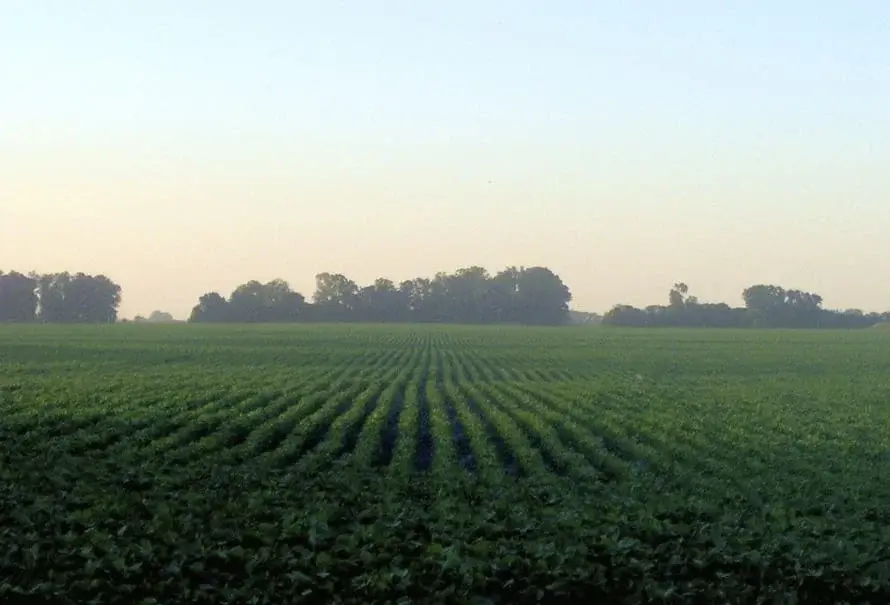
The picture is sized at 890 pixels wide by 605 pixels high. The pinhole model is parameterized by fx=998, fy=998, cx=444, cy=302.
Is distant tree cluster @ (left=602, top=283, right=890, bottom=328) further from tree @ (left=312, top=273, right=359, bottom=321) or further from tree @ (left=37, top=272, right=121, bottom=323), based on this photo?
tree @ (left=37, top=272, right=121, bottom=323)

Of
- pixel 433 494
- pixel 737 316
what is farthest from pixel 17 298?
pixel 433 494

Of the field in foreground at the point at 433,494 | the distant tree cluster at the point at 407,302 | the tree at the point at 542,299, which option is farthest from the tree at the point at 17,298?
the field in foreground at the point at 433,494

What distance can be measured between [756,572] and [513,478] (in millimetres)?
6400

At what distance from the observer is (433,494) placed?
1456cm

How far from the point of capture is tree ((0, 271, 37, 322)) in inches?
5856

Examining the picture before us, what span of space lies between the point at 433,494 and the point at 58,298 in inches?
6012

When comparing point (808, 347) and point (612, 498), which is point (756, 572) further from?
point (808, 347)

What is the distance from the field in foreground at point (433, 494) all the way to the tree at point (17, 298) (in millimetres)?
127066

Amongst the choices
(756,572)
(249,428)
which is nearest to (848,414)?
(249,428)

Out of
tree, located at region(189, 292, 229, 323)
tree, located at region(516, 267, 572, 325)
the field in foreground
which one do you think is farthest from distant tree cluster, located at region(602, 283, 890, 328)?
the field in foreground

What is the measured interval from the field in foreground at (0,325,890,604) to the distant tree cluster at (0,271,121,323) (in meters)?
128

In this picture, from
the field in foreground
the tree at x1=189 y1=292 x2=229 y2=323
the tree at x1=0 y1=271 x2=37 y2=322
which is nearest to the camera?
the field in foreground

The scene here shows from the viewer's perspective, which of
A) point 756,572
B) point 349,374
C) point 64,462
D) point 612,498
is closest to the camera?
point 756,572

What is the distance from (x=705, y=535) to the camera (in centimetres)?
1166
